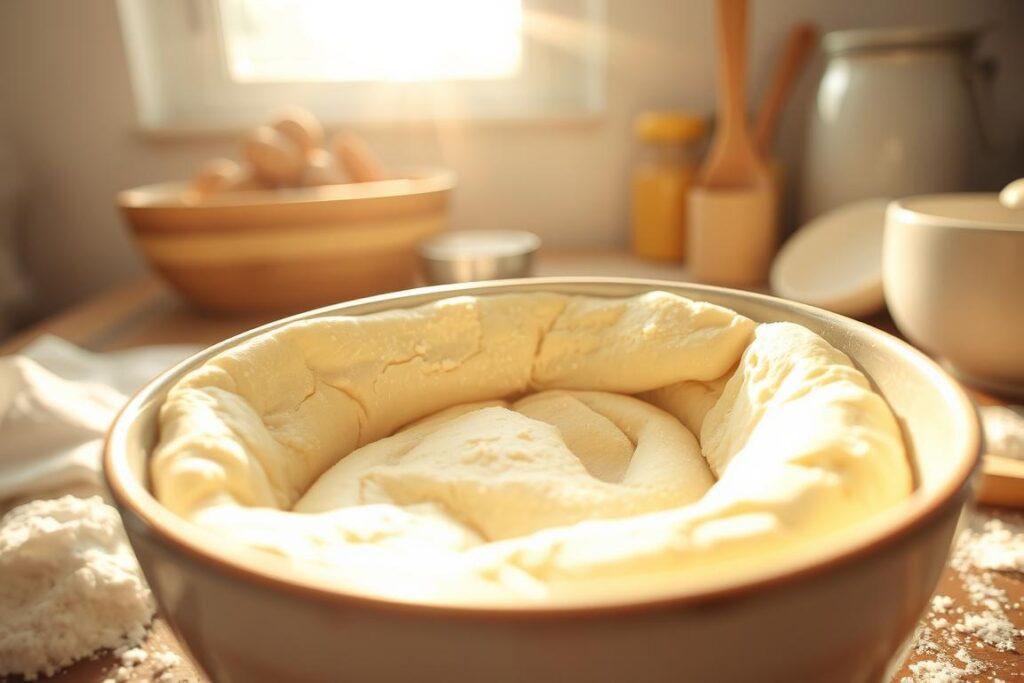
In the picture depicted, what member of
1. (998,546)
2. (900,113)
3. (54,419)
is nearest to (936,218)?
(998,546)

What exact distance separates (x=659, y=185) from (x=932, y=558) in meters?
1.18

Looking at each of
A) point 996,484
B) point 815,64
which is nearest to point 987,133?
point 815,64

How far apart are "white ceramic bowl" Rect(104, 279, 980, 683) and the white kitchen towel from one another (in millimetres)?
375

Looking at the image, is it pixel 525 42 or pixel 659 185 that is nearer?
pixel 659 185

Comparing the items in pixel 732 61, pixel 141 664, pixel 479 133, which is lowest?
pixel 141 664

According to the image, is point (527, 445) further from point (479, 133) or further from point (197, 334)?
point (479, 133)

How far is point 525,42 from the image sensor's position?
1592 mm

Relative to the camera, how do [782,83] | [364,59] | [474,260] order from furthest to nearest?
[364,59] → [782,83] → [474,260]

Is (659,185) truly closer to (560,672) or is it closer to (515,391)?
(515,391)

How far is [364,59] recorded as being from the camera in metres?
1.67

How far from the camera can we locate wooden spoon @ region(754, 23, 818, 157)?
4.36ft

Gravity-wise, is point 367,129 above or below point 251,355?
above

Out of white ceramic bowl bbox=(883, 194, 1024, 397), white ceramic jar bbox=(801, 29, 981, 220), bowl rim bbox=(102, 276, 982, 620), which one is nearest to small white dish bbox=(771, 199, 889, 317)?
white ceramic jar bbox=(801, 29, 981, 220)

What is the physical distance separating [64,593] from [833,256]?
1.07 meters
